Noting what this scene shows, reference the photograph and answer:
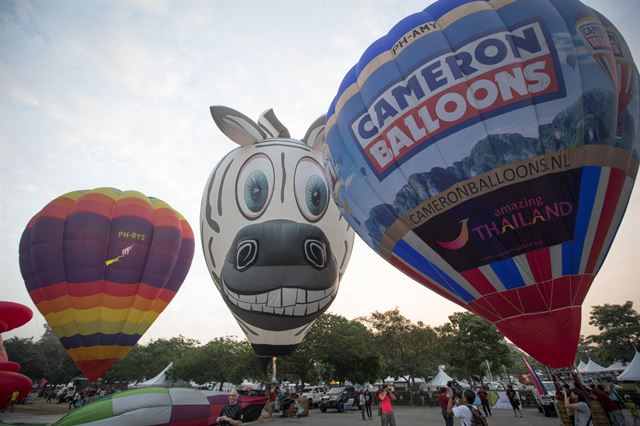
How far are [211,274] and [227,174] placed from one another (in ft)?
13.5

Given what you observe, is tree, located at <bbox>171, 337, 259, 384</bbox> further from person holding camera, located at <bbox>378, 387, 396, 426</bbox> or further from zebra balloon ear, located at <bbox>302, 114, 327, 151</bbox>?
person holding camera, located at <bbox>378, 387, 396, 426</bbox>

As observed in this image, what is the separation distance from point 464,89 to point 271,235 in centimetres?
816

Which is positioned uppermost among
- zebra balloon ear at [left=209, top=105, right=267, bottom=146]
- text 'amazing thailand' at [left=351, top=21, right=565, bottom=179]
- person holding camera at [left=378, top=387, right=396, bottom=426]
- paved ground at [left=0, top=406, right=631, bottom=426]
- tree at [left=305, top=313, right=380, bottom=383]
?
zebra balloon ear at [left=209, top=105, right=267, bottom=146]

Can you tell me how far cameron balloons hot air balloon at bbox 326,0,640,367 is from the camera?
23.1ft

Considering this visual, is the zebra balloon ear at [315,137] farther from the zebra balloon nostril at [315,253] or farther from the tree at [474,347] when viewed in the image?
the tree at [474,347]

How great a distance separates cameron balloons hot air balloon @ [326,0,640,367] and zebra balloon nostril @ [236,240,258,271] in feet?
20.8

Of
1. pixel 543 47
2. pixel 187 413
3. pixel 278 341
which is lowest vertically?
pixel 187 413

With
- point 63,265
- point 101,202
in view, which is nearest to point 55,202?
point 101,202

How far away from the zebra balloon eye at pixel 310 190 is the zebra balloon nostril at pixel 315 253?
924 millimetres

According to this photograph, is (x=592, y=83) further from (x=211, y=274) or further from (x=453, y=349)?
(x=453, y=349)

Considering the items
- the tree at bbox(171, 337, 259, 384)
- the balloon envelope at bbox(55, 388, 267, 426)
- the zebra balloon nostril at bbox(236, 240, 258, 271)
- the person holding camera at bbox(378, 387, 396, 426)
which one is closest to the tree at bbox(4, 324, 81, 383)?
the tree at bbox(171, 337, 259, 384)

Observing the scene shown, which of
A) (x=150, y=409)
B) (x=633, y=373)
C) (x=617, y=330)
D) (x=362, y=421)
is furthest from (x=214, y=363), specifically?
(x=617, y=330)

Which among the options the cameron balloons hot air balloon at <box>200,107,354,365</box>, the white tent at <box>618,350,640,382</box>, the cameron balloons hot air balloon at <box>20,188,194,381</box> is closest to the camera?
the cameron balloons hot air balloon at <box>200,107,354,365</box>

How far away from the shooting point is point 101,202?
16906mm
